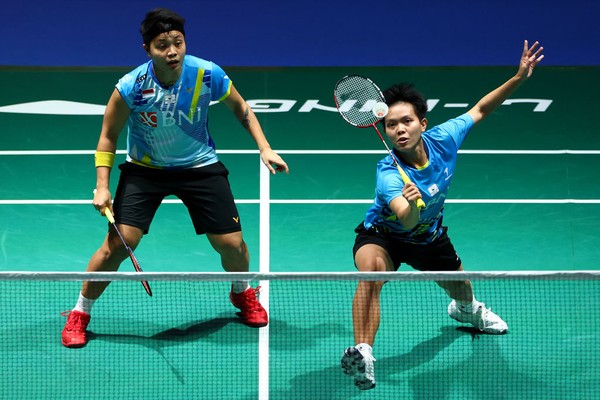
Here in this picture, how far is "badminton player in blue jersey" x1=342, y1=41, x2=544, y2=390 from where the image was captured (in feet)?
18.6

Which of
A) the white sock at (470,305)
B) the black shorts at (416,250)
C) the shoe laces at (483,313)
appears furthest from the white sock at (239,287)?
the shoe laces at (483,313)

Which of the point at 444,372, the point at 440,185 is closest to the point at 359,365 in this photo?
the point at 444,372

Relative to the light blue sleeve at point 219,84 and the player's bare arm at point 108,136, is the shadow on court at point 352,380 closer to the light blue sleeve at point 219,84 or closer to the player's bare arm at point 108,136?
the player's bare arm at point 108,136

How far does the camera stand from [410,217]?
18.5 feet

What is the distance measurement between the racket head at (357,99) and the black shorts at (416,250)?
2.20 ft

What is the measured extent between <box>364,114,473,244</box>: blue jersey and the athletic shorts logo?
4.72 ft

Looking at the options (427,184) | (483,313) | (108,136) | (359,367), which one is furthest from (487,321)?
(108,136)

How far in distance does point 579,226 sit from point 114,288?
12.3 ft

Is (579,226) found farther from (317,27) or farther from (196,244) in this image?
(317,27)

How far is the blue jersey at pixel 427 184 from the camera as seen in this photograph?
591cm

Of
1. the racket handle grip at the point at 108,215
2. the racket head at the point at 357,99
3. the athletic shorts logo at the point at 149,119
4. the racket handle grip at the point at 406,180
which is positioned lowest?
the racket handle grip at the point at 108,215

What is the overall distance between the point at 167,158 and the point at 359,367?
6.36 feet

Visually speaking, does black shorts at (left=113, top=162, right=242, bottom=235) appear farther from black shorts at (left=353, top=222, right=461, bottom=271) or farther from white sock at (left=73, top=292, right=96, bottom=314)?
black shorts at (left=353, top=222, right=461, bottom=271)

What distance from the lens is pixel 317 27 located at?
433 inches
